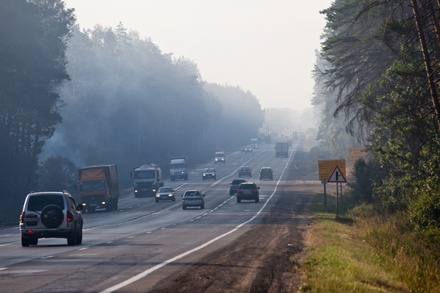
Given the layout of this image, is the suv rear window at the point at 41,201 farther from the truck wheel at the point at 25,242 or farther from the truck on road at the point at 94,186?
the truck on road at the point at 94,186

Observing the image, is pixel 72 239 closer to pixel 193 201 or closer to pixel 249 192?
pixel 193 201

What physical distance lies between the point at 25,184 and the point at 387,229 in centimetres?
4688

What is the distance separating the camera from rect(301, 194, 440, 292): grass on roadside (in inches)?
624

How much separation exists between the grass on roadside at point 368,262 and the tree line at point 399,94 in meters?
1.44

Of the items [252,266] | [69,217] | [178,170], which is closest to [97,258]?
[252,266]

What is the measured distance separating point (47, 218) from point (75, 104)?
9079 centimetres

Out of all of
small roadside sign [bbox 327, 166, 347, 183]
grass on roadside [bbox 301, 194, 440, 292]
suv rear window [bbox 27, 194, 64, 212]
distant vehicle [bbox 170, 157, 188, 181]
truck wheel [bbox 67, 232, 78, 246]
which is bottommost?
grass on roadside [bbox 301, 194, 440, 292]

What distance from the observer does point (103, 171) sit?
6588 centimetres

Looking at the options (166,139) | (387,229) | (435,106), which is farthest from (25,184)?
(166,139)

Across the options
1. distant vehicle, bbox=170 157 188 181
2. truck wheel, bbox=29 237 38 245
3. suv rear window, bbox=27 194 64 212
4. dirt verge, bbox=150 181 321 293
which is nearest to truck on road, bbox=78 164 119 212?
dirt verge, bbox=150 181 321 293

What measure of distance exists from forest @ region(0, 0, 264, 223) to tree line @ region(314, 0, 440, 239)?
84.9ft

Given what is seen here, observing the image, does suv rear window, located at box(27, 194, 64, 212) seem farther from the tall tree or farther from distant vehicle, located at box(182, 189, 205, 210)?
the tall tree

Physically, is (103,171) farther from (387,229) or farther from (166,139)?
(166,139)

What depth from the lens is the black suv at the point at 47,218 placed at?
91.4ft
